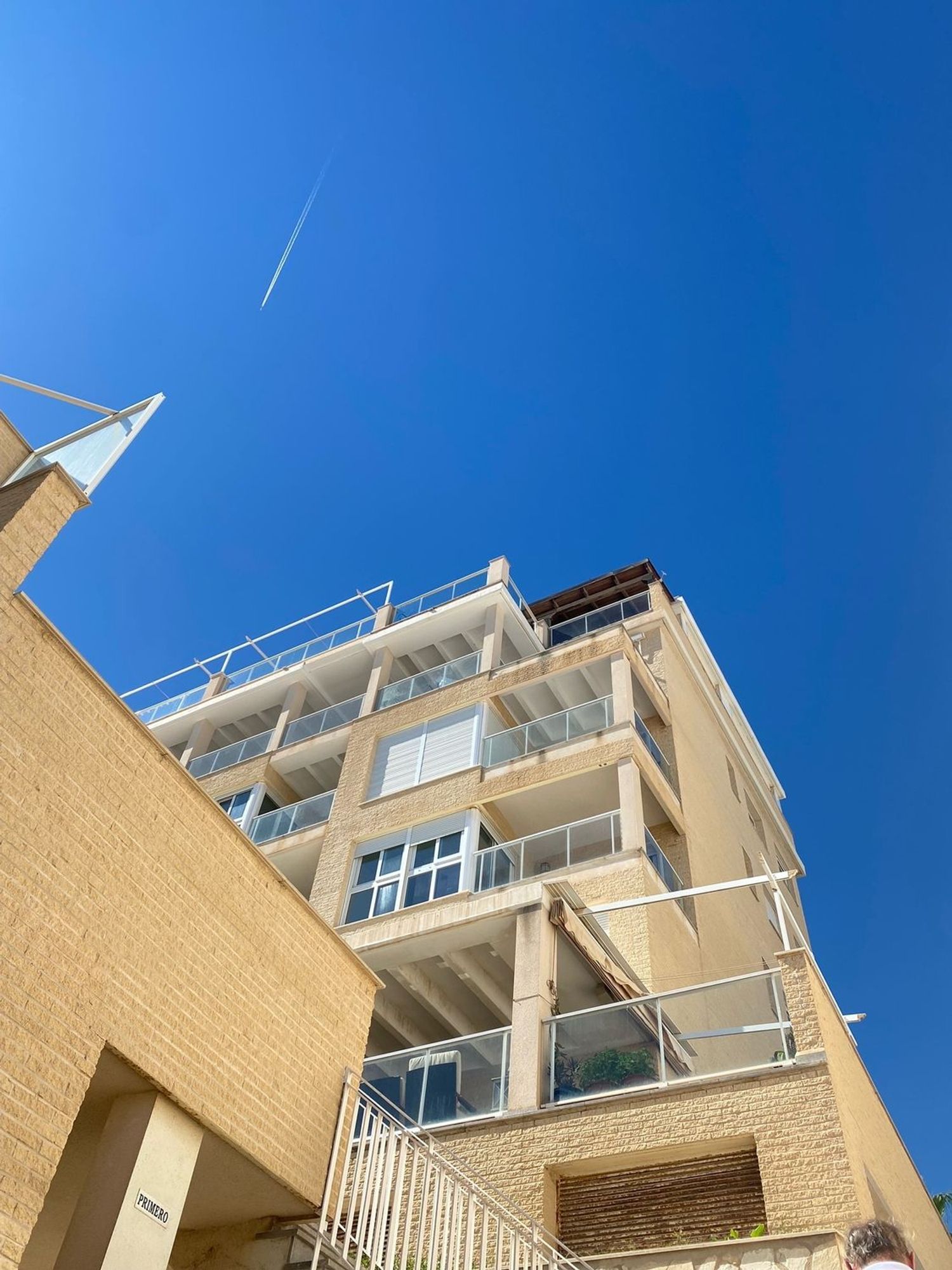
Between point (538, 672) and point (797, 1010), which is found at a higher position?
point (538, 672)

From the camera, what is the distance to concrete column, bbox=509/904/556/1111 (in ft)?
42.5

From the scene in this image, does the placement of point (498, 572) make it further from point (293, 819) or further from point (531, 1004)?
point (531, 1004)

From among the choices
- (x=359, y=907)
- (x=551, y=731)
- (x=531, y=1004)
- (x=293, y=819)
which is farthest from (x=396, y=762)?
(x=531, y=1004)

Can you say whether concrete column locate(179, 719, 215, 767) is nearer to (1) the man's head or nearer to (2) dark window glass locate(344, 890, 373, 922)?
(2) dark window glass locate(344, 890, 373, 922)

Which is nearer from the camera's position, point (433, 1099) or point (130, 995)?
point (130, 995)

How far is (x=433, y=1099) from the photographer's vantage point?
43.3ft

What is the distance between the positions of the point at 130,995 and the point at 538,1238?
4.77 metres

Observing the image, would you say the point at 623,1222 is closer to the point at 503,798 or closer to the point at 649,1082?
the point at 649,1082

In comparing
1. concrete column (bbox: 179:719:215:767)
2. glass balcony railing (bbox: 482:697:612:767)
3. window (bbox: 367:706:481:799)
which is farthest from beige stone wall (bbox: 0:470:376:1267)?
concrete column (bbox: 179:719:215:767)

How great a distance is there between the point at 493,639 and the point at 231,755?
856cm

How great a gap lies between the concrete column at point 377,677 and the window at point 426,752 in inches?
73.4

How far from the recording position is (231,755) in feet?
98.5

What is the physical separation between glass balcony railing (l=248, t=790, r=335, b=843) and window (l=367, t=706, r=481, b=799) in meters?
1.33

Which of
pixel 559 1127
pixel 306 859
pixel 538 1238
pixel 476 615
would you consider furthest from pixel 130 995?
pixel 476 615
